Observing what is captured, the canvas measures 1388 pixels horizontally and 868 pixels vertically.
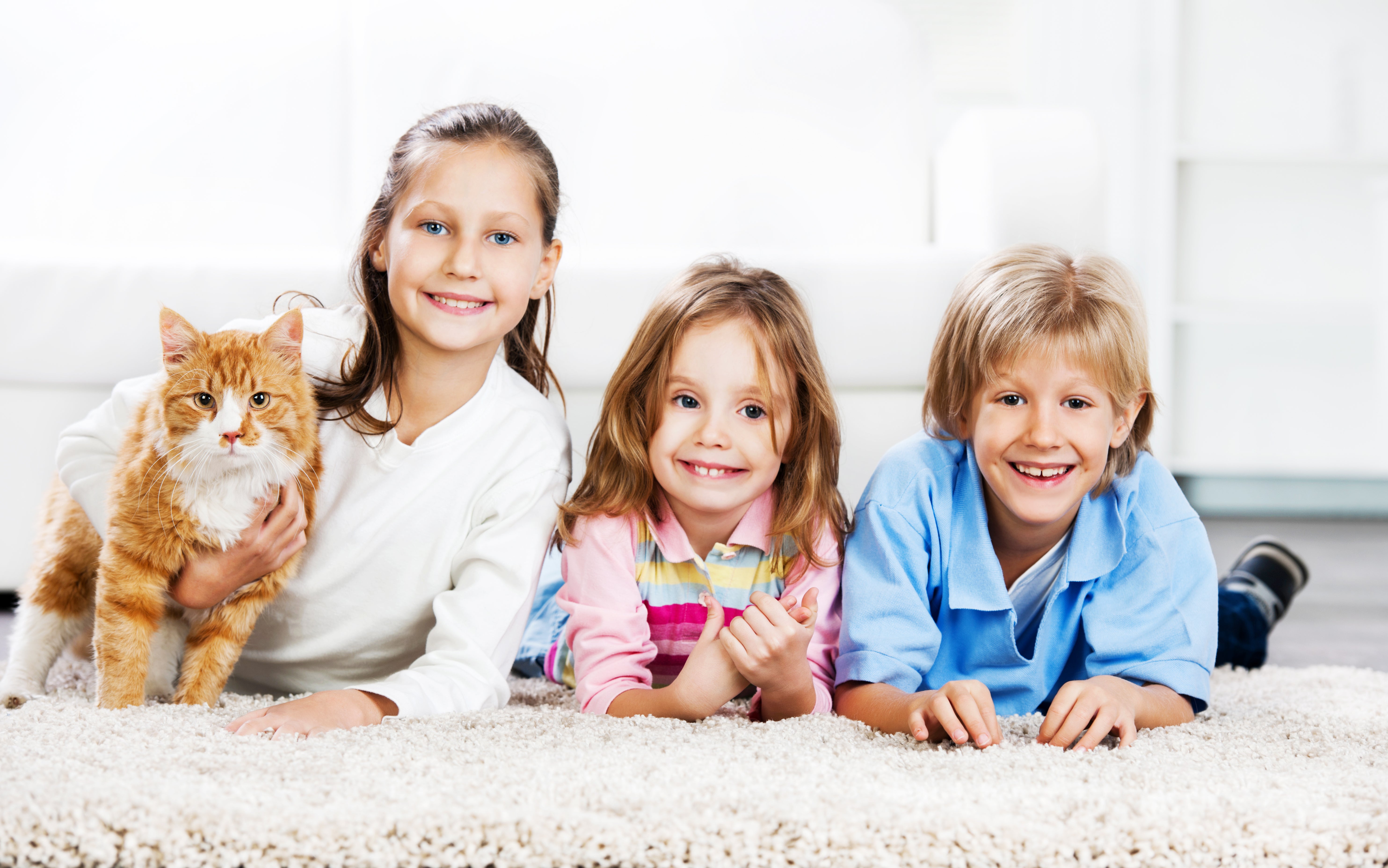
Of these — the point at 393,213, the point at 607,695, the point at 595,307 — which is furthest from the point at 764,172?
the point at 607,695

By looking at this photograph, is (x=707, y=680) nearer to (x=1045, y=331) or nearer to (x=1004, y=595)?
(x=1004, y=595)

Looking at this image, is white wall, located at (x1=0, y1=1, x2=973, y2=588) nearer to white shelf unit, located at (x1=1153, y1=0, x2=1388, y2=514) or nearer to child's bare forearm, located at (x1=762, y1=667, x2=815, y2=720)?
child's bare forearm, located at (x1=762, y1=667, x2=815, y2=720)

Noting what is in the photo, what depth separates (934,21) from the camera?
3.74 meters

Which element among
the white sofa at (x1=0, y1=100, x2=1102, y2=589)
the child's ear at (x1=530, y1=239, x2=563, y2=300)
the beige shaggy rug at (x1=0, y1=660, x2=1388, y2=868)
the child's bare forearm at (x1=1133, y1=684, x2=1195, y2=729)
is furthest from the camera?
the white sofa at (x1=0, y1=100, x2=1102, y2=589)

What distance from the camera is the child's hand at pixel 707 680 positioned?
3.23 feet

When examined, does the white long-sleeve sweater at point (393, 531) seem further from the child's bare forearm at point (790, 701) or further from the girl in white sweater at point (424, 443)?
the child's bare forearm at point (790, 701)

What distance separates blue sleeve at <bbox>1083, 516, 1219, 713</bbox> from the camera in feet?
3.43

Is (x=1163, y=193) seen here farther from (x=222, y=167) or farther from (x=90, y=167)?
(x=90, y=167)

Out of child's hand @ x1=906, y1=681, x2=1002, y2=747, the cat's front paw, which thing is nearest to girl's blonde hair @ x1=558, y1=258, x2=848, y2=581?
child's hand @ x1=906, y1=681, x2=1002, y2=747

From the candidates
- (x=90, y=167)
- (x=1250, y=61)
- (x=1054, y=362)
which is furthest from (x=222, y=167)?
(x=1250, y=61)

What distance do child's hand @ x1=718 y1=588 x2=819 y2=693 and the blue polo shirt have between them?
0.30ft

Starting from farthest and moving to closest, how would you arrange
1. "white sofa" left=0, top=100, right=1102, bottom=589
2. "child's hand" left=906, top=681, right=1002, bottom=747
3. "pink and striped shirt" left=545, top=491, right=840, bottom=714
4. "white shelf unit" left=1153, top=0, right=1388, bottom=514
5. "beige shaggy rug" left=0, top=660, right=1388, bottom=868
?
"white shelf unit" left=1153, top=0, right=1388, bottom=514
"white sofa" left=0, top=100, right=1102, bottom=589
"pink and striped shirt" left=545, top=491, right=840, bottom=714
"child's hand" left=906, top=681, right=1002, bottom=747
"beige shaggy rug" left=0, top=660, right=1388, bottom=868

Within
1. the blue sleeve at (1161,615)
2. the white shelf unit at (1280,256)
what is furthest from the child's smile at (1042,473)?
the white shelf unit at (1280,256)

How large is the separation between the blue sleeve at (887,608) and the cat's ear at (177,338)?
2.26ft
